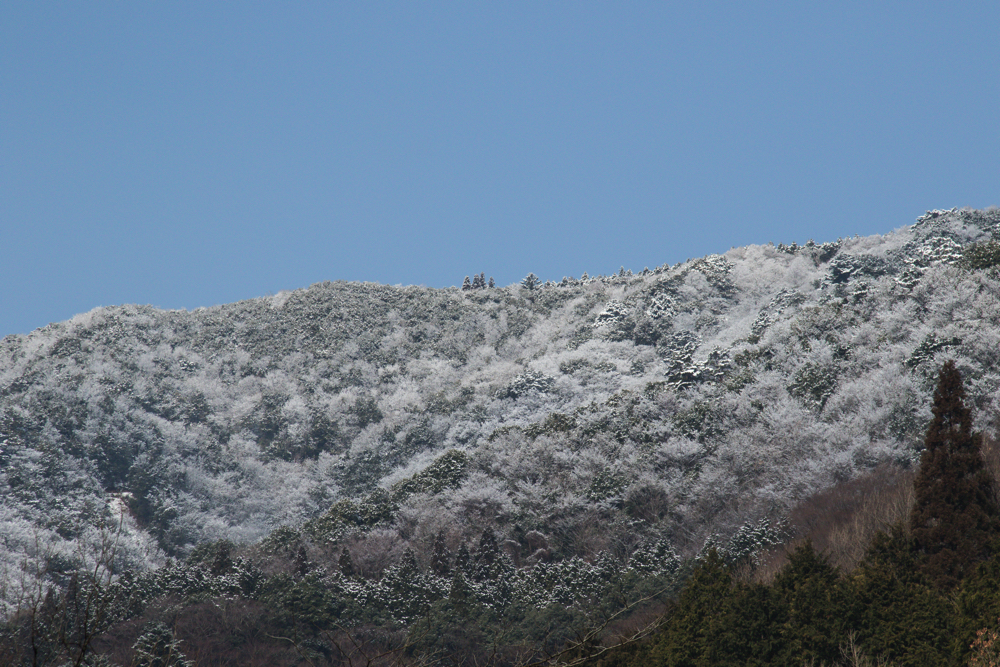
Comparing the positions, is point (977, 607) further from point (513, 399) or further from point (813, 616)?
point (513, 399)

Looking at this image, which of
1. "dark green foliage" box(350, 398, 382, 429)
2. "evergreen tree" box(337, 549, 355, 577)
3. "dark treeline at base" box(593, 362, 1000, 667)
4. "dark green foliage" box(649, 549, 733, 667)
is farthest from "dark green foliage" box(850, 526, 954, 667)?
"dark green foliage" box(350, 398, 382, 429)

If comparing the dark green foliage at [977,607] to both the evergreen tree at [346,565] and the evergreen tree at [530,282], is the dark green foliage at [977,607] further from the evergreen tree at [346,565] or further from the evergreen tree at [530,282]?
the evergreen tree at [530,282]

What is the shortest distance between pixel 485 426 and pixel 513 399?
3265 mm

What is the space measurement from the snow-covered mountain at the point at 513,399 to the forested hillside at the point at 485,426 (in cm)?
20

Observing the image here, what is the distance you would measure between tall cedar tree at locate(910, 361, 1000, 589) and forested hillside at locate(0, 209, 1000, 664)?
32.0 feet

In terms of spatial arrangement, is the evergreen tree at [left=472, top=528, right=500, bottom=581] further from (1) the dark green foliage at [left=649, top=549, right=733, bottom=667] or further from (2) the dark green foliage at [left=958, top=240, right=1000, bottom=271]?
(2) the dark green foliage at [left=958, top=240, right=1000, bottom=271]

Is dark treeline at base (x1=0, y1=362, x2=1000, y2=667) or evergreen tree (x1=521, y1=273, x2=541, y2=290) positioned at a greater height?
evergreen tree (x1=521, y1=273, x2=541, y2=290)

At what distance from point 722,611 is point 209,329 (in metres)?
73.6

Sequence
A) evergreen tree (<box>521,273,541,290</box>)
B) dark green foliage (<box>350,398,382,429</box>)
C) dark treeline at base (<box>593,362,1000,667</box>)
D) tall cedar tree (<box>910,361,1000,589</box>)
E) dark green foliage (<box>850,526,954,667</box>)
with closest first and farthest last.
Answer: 1. dark treeline at base (<box>593,362,1000,667</box>)
2. dark green foliage (<box>850,526,954,667</box>)
3. tall cedar tree (<box>910,361,1000,589</box>)
4. dark green foliage (<box>350,398,382,429</box>)
5. evergreen tree (<box>521,273,541,290</box>)

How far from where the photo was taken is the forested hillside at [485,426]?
36688 millimetres

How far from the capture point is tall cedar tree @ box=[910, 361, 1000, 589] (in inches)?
821

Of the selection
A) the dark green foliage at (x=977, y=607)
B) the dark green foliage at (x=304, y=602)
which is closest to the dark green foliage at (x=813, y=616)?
the dark green foliage at (x=977, y=607)

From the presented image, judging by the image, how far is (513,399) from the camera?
63812 mm

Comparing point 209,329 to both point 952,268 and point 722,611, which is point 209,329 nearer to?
point 952,268
